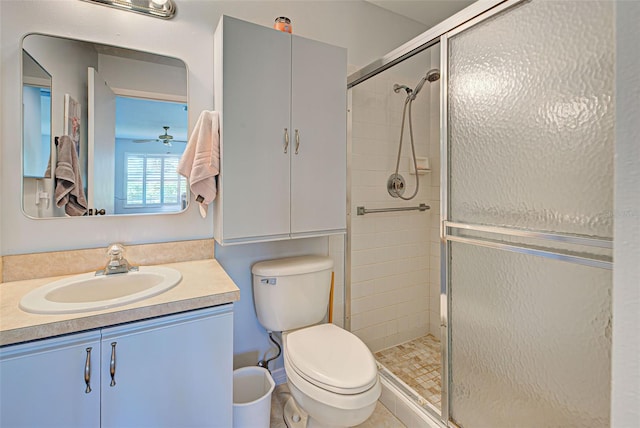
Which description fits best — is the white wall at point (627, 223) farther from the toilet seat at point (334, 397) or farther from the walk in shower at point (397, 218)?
the walk in shower at point (397, 218)

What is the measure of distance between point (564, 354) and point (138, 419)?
146 centimetres

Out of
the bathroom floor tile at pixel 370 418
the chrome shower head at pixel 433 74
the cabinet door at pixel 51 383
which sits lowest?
the bathroom floor tile at pixel 370 418

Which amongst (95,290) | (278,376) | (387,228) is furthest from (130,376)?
(387,228)

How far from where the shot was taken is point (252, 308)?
5.68ft

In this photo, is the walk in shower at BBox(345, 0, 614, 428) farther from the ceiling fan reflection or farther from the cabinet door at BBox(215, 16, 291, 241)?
the ceiling fan reflection

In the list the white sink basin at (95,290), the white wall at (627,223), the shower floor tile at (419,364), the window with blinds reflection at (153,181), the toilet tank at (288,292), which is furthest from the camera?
the shower floor tile at (419,364)

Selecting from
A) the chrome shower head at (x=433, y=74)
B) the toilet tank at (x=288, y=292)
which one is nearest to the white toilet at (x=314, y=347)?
the toilet tank at (x=288, y=292)

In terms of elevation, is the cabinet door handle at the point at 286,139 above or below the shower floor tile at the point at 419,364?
above

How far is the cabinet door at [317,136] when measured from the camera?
1.54 meters

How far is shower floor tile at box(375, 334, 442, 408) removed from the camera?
5.84 ft

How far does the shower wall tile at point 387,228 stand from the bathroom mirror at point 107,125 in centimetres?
111

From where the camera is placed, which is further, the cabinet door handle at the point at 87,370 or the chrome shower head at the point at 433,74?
the chrome shower head at the point at 433,74

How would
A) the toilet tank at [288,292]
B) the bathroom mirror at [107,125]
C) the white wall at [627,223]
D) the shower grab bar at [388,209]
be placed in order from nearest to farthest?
the white wall at [627,223]
the bathroom mirror at [107,125]
the toilet tank at [288,292]
the shower grab bar at [388,209]

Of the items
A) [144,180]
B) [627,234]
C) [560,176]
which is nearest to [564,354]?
[560,176]
